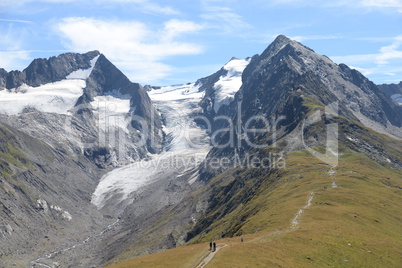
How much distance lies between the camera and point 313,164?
6811 inches

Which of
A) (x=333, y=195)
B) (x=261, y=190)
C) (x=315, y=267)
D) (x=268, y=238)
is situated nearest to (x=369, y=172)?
(x=261, y=190)

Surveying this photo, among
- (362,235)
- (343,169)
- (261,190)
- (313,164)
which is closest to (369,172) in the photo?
(343,169)

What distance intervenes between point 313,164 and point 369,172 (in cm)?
2305

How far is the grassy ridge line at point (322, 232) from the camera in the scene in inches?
2494

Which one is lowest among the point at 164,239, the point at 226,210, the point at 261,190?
the point at 164,239

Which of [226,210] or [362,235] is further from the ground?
[362,235]

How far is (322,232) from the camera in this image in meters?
75.5

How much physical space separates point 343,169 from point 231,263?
114055 mm

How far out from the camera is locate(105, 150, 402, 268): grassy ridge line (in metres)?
63.3

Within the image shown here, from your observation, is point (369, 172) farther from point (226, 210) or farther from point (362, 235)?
point (362, 235)

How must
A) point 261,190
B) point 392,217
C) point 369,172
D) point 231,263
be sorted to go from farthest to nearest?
point 261,190 → point 369,172 → point 392,217 → point 231,263

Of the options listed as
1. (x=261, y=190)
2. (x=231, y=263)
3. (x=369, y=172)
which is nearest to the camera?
(x=231, y=263)

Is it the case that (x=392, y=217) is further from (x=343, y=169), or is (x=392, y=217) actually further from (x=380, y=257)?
(x=343, y=169)

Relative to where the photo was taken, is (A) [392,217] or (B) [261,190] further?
(B) [261,190]
